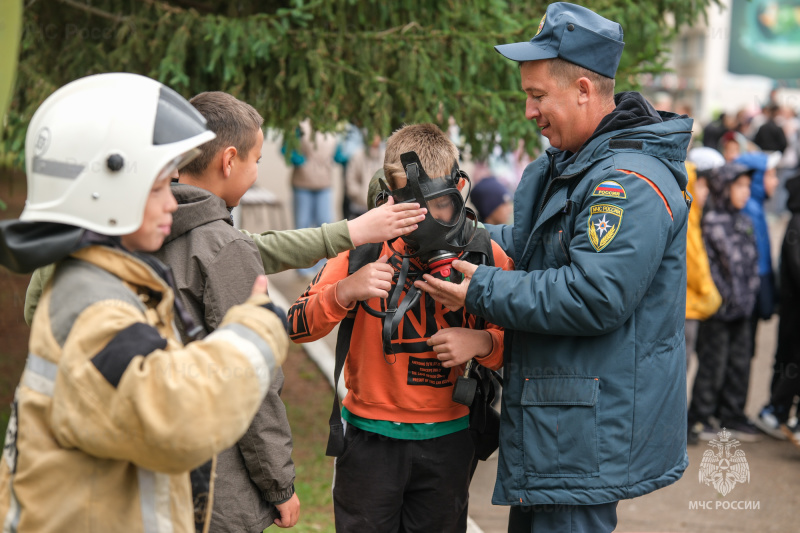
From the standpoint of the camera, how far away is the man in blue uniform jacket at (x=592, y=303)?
2562 mm

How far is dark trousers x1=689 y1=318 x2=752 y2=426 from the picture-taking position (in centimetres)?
625

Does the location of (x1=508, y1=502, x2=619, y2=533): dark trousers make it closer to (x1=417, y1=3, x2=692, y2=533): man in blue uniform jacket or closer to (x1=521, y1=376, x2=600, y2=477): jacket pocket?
(x1=417, y1=3, x2=692, y2=533): man in blue uniform jacket

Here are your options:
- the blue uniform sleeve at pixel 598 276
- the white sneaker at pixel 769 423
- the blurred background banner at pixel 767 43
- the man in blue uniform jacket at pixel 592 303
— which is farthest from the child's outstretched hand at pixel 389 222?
the blurred background banner at pixel 767 43

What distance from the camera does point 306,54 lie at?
15.8 ft

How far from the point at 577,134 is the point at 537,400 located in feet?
3.25

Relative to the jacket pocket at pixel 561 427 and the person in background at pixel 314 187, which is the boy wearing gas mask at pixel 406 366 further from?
the person in background at pixel 314 187

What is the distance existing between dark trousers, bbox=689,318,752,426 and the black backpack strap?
4109 mm

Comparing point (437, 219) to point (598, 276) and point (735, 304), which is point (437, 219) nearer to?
point (598, 276)

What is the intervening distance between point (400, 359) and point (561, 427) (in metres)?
0.66

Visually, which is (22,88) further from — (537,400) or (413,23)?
(537,400)

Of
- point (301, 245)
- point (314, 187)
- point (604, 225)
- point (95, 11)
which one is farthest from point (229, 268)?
point (314, 187)

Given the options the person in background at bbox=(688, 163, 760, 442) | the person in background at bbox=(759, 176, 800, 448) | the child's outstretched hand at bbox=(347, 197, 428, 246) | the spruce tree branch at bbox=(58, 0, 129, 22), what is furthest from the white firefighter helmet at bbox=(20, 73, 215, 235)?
the person in background at bbox=(759, 176, 800, 448)

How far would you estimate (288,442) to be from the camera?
8.50ft

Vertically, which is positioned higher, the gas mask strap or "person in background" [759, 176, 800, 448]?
the gas mask strap
